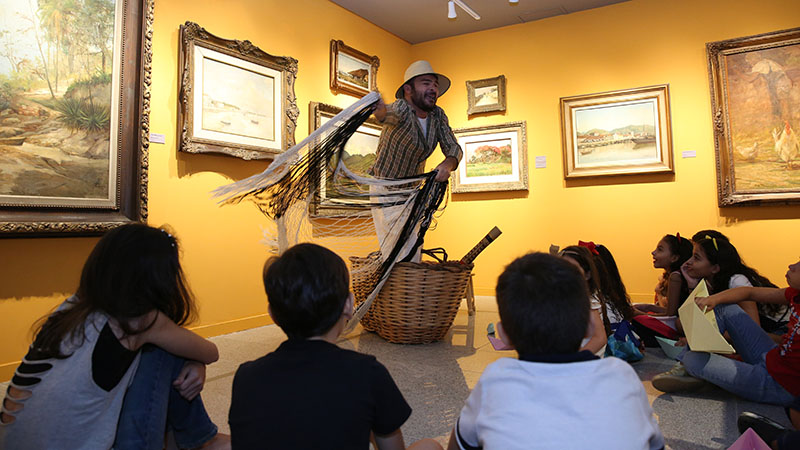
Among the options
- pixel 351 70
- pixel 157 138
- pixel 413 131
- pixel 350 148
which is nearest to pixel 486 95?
pixel 351 70

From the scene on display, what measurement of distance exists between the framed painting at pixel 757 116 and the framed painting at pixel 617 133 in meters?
0.37

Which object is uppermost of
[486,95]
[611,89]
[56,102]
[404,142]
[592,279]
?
[486,95]

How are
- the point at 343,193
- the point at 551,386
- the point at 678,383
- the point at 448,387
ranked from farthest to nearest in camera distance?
1. the point at 343,193
2. the point at 448,387
3. the point at 678,383
4. the point at 551,386

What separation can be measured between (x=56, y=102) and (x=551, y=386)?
246 centimetres

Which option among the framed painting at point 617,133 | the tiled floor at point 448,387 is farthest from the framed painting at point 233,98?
the framed painting at point 617,133

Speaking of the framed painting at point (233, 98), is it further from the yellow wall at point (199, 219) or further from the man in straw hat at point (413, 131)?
the man in straw hat at point (413, 131)

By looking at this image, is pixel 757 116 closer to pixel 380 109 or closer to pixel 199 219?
pixel 380 109

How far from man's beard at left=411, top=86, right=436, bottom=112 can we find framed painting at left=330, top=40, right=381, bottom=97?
1436mm

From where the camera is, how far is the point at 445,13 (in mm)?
4312

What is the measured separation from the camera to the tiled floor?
1.37 metres

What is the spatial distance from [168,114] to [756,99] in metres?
4.08

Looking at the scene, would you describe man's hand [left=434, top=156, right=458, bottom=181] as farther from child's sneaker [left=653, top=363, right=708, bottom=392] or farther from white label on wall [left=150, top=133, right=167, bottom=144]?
white label on wall [left=150, top=133, right=167, bottom=144]

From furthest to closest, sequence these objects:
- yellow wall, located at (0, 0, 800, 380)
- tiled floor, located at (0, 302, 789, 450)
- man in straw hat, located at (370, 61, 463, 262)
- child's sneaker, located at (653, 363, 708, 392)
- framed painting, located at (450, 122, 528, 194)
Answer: framed painting, located at (450, 122, 528, 194), yellow wall, located at (0, 0, 800, 380), man in straw hat, located at (370, 61, 463, 262), child's sneaker, located at (653, 363, 708, 392), tiled floor, located at (0, 302, 789, 450)

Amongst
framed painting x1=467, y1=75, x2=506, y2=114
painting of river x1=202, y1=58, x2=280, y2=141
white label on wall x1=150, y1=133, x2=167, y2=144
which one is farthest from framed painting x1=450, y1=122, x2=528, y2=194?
white label on wall x1=150, y1=133, x2=167, y2=144
